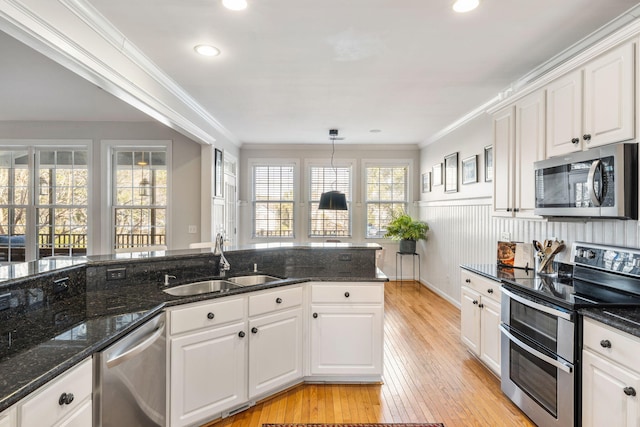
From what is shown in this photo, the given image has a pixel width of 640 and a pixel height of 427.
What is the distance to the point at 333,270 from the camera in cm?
→ 306

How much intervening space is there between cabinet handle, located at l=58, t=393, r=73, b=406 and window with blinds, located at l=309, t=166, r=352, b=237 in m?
5.89

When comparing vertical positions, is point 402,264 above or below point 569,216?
below

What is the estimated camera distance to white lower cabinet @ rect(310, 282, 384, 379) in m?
2.71

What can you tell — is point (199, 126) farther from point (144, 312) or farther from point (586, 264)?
point (586, 264)

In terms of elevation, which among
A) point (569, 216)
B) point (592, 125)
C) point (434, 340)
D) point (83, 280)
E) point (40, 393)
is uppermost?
point (592, 125)

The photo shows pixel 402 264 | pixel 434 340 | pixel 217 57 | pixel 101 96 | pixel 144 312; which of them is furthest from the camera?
pixel 402 264

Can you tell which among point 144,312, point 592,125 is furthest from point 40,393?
point 592,125

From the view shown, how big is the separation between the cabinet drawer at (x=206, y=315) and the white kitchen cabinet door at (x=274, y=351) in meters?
0.16

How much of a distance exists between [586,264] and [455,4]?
1.92m

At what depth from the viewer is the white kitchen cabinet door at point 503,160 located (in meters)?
3.08

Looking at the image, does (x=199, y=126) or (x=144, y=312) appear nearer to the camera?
(x=144, y=312)

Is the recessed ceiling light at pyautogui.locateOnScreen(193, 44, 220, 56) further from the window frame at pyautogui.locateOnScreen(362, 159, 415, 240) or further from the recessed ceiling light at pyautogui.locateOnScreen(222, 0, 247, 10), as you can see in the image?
the window frame at pyautogui.locateOnScreen(362, 159, 415, 240)

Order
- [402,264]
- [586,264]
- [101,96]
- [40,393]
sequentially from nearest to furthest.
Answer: [40,393] → [586,264] → [101,96] → [402,264]

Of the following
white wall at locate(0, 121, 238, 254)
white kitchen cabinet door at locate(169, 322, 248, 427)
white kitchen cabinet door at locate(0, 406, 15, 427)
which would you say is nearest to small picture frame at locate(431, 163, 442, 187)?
white wall at locate(0, 121, 238, 254)
